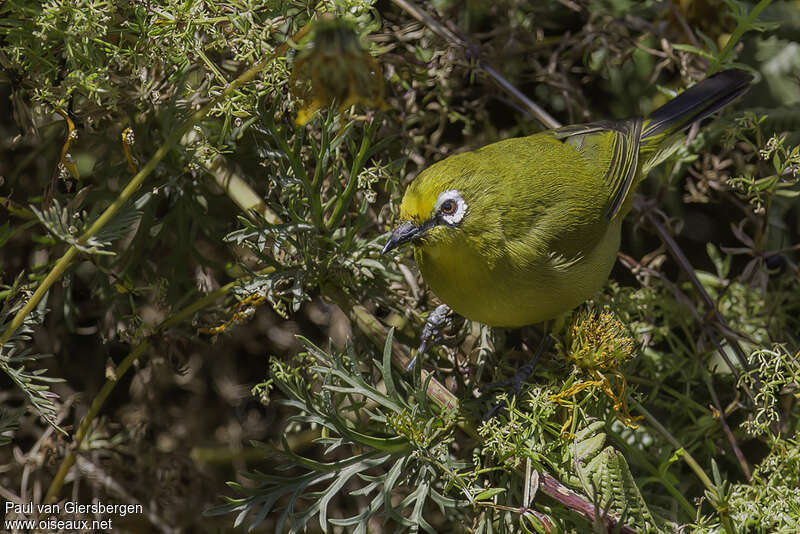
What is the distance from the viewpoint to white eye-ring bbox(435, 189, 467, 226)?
2.32 meters

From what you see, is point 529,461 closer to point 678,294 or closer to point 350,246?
point 350,246

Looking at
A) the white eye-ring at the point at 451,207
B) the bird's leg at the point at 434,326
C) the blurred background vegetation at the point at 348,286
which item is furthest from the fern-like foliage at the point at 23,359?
the white eye-ring at the point at 451,207

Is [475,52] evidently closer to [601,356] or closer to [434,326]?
[434,326]

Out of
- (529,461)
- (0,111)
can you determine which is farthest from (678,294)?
(0,111)

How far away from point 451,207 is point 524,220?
29 cm

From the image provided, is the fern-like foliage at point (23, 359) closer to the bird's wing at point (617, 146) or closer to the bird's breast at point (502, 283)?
the bird's breast at point (502, 283)

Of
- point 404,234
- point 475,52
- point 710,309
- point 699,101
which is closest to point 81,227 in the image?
point 404,234

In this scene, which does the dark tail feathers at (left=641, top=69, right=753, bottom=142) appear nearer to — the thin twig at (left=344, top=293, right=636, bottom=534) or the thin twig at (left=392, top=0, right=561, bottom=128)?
the thin twig at (left=392, top=0, right=561, bottom=128)

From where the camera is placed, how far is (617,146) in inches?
111

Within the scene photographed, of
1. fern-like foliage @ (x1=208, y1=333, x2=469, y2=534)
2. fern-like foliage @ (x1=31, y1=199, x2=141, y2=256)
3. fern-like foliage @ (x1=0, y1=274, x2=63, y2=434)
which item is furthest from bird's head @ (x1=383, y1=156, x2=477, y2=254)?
fern-like foliage @ (x1=0, y1=274, x2=63, y2=434)

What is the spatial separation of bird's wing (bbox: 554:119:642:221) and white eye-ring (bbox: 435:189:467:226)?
63 centimetres

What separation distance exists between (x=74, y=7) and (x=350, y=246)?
0.97 metres

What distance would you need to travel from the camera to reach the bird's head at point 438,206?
229 cm

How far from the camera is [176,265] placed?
2488 millimetres
